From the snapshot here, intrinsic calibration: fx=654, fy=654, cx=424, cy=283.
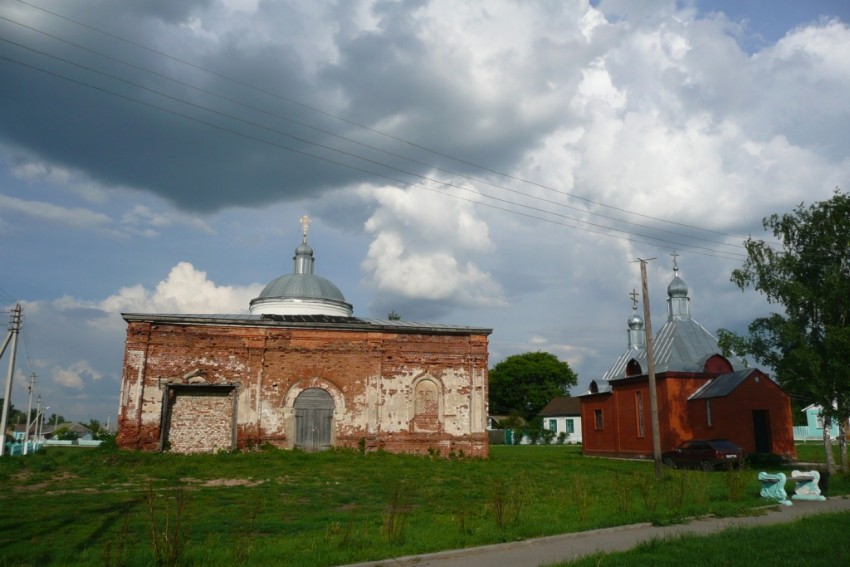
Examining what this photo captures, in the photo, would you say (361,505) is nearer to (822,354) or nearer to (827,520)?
(827,520)

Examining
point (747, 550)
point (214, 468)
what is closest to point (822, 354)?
point (747, 550)

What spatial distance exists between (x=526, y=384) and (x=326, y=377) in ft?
168

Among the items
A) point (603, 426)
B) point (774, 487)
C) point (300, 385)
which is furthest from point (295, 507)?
point (603, 426)

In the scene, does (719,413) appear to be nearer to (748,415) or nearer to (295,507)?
(748,415)

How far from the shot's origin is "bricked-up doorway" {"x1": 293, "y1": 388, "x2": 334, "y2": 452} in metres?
25.8

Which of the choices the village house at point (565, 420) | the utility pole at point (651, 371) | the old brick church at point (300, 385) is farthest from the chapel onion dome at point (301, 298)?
the village house at point (565, 420)

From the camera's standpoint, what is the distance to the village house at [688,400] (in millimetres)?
28406

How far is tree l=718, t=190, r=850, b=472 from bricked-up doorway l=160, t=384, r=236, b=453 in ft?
61.9

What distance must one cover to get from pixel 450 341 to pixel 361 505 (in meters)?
14.5

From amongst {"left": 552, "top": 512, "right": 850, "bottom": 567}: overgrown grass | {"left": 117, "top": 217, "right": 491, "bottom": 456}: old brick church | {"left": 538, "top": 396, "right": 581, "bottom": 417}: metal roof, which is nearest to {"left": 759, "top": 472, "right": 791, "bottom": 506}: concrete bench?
{"left": 552, "top": 512, "right": 850, "bottom": 567}: overgrown grass

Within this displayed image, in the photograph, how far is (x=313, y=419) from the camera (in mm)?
25969

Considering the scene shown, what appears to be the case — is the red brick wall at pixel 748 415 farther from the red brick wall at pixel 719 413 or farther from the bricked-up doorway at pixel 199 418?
the bricked-up doorway at pixel 199 418

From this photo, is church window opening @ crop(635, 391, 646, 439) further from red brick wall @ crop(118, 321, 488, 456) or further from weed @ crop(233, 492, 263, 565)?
weed @ crop(233, 492, 263, 565)

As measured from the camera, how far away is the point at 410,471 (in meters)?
21.0
